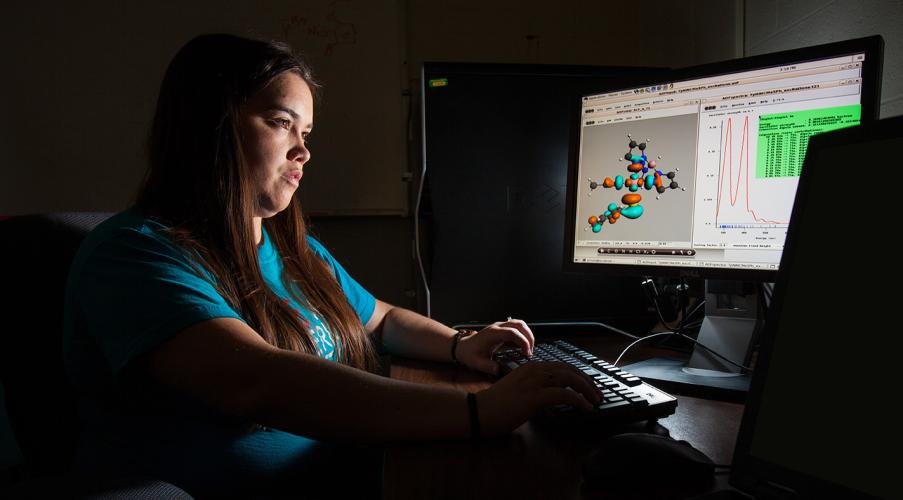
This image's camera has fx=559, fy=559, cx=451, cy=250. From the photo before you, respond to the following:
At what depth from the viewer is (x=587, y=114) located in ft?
3.48

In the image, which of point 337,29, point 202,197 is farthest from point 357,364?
point 337,29

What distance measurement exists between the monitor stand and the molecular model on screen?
179 millimetres

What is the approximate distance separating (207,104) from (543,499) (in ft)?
2.44

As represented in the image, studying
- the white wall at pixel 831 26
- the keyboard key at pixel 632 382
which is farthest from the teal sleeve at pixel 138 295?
the white wall at pixel 831 26

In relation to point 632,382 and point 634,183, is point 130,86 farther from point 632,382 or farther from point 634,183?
point 632,382

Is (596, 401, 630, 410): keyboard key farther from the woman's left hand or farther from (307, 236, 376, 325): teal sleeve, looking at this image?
(307, 236, 376, 325): teal sleeve

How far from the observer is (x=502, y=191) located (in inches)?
52.5

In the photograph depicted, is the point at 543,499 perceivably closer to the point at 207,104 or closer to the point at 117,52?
the point at 207,104

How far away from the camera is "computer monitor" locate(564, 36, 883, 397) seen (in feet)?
2.59

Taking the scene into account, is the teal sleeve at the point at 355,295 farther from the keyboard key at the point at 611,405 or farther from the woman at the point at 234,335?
the keyboard key at the point at 611,405

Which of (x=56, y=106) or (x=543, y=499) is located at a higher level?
(x=56, y=106)

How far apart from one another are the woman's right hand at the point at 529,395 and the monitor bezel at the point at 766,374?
0.22m

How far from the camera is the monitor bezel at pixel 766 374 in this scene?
1.26 ft

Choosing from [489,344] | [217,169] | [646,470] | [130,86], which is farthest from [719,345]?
[130,86]
